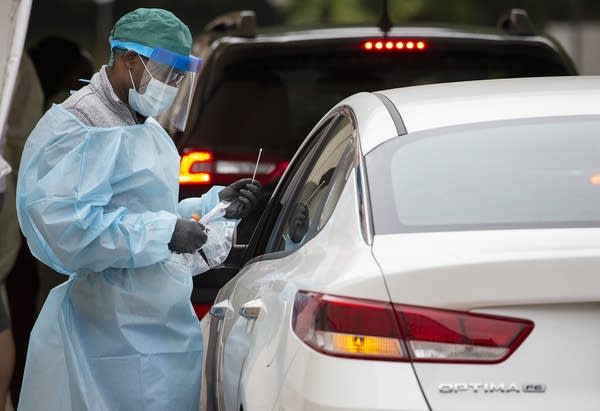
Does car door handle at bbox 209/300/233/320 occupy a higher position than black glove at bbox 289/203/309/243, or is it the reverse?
black glove at bbox 289/203/309/243

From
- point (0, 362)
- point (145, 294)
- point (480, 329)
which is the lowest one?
point (0, 362)

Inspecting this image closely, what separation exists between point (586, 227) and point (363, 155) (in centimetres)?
70

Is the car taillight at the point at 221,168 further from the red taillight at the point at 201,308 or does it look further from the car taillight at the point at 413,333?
the car taillight at the point at 413,333

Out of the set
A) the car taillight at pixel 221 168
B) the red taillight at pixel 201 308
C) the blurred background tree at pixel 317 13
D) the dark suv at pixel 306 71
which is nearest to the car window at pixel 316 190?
the red taillight at pixel 201 308

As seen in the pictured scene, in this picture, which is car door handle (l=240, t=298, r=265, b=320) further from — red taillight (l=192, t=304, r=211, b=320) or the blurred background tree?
the blurred background tree

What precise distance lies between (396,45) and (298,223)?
9.32 ft

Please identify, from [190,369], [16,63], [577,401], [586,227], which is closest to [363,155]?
[586,227]

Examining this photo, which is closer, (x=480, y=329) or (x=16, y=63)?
(x=480, y=329)

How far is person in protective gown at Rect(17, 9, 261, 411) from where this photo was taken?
16.0ft

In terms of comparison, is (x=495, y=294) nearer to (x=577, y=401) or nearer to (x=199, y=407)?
(x=577, y=401)

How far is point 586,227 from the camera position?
368cm

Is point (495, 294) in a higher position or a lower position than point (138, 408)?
higher

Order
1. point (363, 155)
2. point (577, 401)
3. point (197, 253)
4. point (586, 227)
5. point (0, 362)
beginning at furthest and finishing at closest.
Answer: point (0, 362) → point (197, 253) → point (363, 155) → point (586, 227) → point (577, 401)

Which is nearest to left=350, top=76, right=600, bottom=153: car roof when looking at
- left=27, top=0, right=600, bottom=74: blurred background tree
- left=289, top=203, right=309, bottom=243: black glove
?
left=289, top=203, right=309, bottom=243: black glove
